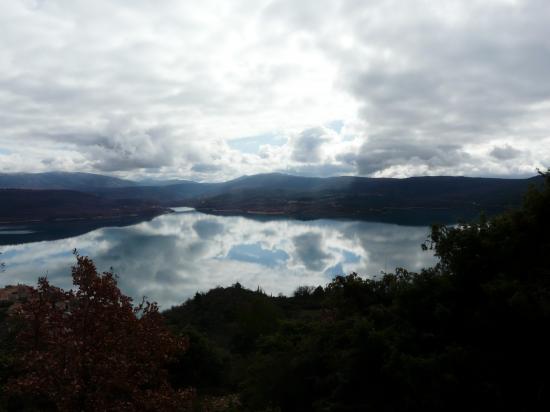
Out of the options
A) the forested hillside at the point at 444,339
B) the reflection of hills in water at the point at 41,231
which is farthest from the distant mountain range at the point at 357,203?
the forested hillside at the point at 444,339

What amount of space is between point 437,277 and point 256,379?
485 cm

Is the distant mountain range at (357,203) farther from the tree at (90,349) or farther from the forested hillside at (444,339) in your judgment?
the tree at (90,349)

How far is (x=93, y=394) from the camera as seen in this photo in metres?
4.09

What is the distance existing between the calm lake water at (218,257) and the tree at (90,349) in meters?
28.9

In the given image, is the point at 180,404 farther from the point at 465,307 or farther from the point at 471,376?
the point at 465,307

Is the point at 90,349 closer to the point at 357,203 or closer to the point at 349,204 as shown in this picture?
the point at 349,204

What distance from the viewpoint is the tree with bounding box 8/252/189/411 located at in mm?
4074

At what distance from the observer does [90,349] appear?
4.30 m

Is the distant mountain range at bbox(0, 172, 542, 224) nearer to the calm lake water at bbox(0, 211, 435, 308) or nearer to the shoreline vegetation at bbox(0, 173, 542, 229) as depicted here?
the shoreline vegetation at bbox(0, 173, 542, 229)

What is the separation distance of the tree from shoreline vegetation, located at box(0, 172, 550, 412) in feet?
0.05

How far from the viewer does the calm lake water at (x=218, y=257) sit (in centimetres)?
4075

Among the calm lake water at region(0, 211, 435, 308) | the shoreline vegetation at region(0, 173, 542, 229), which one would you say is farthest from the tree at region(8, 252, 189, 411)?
the shoreline vegetation at region(0, 173, 542, 229)

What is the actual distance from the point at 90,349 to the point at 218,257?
5209 centimetres

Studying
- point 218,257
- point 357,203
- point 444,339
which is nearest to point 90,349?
point 444,339
